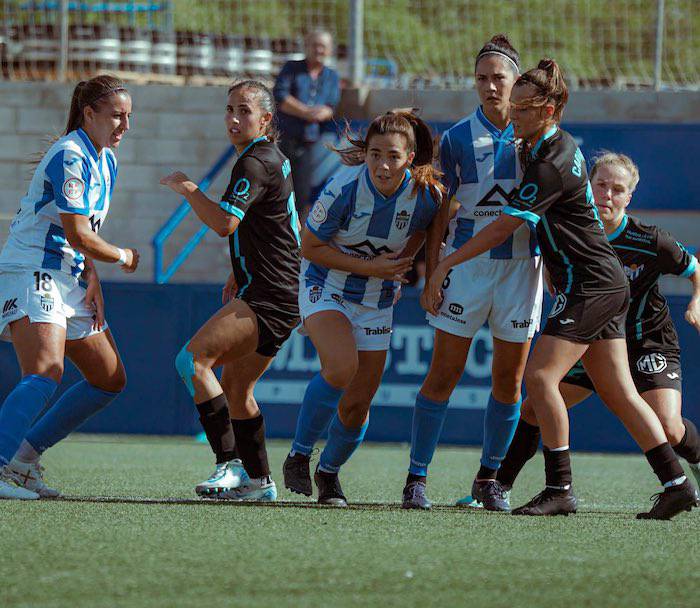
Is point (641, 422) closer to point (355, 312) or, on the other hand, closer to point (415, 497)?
point (415, 497)

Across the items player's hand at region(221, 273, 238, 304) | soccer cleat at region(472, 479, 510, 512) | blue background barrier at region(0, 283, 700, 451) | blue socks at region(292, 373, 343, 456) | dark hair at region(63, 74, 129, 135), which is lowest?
blue background barrier at region(0, 283, 700, 451)

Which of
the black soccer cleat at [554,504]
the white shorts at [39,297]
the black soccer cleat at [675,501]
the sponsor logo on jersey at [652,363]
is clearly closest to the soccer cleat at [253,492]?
the white shorts at [39,297]

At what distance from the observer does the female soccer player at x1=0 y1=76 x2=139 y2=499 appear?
555 cm

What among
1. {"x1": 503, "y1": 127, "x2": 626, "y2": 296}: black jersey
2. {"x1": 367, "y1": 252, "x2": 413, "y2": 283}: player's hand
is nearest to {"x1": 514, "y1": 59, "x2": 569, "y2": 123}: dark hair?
{"x1": 503, "y1": 127, "x2": 626, "y2": 296}: black jersey

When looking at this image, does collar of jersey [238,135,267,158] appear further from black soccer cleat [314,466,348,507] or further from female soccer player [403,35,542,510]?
black soccer cleat [314,466,348,507]

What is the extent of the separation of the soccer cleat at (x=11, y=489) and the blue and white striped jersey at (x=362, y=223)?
1.52m

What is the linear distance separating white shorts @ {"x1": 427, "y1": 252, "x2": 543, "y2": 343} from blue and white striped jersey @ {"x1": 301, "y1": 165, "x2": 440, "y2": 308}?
313 mm

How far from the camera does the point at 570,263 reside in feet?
17.6

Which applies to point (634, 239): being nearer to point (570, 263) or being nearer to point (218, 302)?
point (570, 263)

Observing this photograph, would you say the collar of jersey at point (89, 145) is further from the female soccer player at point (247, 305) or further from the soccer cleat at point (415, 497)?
the soccer cleat at point (415, 497)

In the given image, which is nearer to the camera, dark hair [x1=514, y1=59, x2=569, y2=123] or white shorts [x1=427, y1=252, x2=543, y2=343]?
dark hair [x1=514, y1=59, x2=569, y2=123]

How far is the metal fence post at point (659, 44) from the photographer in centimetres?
1271

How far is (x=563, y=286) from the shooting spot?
540 centimetres

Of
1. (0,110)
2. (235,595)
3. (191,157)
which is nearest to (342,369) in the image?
(235,595)
